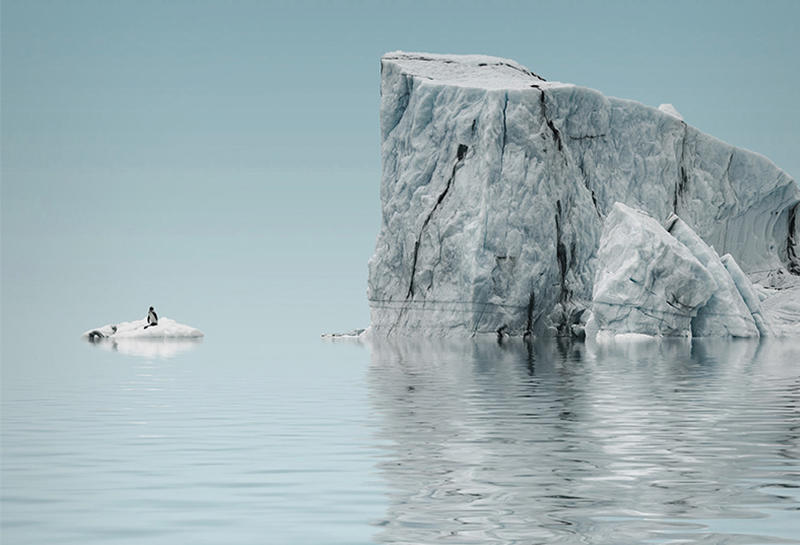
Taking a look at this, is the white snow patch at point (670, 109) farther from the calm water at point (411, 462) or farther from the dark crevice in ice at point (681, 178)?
the calm water at point (411, 462)

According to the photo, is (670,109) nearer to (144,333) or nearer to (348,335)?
(348,335)

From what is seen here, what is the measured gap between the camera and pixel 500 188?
101 feet

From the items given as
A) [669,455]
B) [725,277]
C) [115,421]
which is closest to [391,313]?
[725,277]

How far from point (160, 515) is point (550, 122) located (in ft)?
93.2

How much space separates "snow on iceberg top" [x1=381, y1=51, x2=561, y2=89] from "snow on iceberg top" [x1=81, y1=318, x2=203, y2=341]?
12.0 meters

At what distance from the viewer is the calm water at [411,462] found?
4.54 m

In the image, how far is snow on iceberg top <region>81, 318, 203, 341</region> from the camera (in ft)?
118

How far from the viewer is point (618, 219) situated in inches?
1096

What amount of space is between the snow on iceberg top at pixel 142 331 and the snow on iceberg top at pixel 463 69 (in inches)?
473

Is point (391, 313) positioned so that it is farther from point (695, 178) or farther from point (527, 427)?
point (527, 427)

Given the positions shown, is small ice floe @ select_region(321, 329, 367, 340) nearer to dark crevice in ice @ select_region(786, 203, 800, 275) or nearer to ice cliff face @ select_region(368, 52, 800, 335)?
ice cliff face @ select_region(368, 52, 800, 335)

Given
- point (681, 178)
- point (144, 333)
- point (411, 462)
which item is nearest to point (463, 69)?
point (681, 178)

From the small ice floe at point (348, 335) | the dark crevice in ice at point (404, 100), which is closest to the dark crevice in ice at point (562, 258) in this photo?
the dark crevice in ice at point (404, 100)

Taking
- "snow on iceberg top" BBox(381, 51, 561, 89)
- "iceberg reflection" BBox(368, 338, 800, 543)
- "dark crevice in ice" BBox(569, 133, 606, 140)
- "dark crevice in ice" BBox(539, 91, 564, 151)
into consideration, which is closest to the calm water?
"iceberg reflection" BBox(368, 338, 800, 543)
